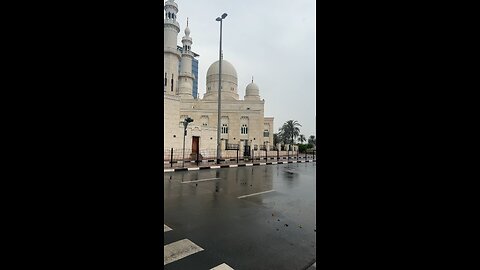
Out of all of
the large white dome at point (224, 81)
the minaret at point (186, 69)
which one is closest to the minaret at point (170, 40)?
the minaret at point (186, 69)

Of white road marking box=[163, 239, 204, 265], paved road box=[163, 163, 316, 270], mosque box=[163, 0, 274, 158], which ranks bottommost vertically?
paved road box=[163, 163, 316, 270]

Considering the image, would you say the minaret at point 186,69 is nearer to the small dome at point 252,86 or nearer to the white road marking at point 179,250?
the small dome at point 252,86

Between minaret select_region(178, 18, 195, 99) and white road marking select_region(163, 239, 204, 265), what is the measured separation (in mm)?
39508

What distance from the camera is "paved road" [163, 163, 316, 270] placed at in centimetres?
285

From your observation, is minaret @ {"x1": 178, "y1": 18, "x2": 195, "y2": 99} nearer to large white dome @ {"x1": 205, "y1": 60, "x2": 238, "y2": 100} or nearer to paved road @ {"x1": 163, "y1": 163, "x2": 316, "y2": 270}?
large white dome @ {"x1": 205, "y1": 60, "x2": 238, "y2": 100}

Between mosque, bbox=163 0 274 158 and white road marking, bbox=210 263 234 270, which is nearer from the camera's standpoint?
white road marking, bbox=210 263 234 270

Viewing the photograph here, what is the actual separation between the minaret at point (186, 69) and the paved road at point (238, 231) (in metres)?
37.0

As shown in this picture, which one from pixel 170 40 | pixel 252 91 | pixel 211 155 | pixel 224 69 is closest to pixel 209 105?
pixel 224 69

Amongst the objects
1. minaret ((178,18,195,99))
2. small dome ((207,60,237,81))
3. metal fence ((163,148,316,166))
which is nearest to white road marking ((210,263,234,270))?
metal fence ((163,148,316,166))

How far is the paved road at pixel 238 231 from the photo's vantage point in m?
2.85

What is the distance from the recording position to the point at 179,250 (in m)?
3.09

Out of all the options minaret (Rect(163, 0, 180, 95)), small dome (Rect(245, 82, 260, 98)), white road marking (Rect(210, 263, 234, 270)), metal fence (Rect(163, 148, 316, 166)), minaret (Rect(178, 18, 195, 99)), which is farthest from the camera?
small dome (Rect(245, 82, 260, 98))
